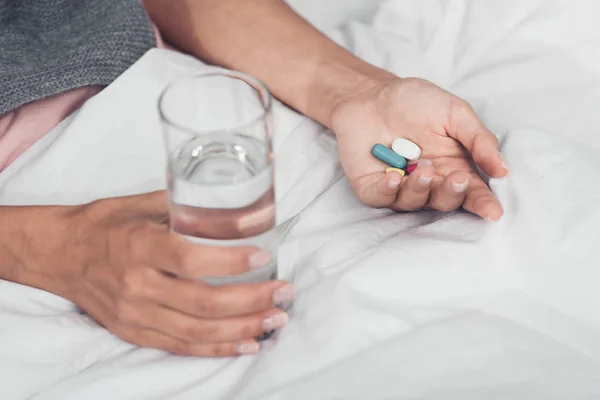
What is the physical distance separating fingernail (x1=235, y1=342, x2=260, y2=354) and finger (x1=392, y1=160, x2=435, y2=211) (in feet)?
0.69

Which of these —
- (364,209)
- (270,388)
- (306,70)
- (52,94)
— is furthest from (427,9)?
(270,388)

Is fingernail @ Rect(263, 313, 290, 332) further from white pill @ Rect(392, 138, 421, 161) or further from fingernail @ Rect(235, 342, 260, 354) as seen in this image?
white pill @ Rect(392, 138, 421, 161)

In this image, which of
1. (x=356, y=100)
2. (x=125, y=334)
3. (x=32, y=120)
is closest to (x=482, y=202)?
(x=356, y=100)

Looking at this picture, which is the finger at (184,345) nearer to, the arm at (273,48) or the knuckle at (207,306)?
the knuckle at (207,306)

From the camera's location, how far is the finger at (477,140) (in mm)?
682

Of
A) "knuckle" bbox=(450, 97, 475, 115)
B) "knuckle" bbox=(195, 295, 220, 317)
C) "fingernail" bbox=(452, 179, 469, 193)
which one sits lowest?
"knuckle" bbox=(195, 295, 220, 317)

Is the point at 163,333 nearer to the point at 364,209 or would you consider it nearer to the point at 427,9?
the point at 364,209

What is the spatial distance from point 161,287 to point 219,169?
0.43 ft

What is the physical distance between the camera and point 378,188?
2.34 ft

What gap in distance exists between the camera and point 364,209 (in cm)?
76

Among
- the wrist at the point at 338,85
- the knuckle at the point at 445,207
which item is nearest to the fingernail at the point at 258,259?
the knuckle at the point at 445,207

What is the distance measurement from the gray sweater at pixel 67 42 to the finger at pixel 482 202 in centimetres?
46

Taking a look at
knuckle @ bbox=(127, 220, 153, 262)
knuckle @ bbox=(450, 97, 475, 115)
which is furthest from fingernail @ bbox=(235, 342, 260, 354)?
knuckle @ bbox=(450, 97, 475, 115)

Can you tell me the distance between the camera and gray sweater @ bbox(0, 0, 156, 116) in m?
0.82
